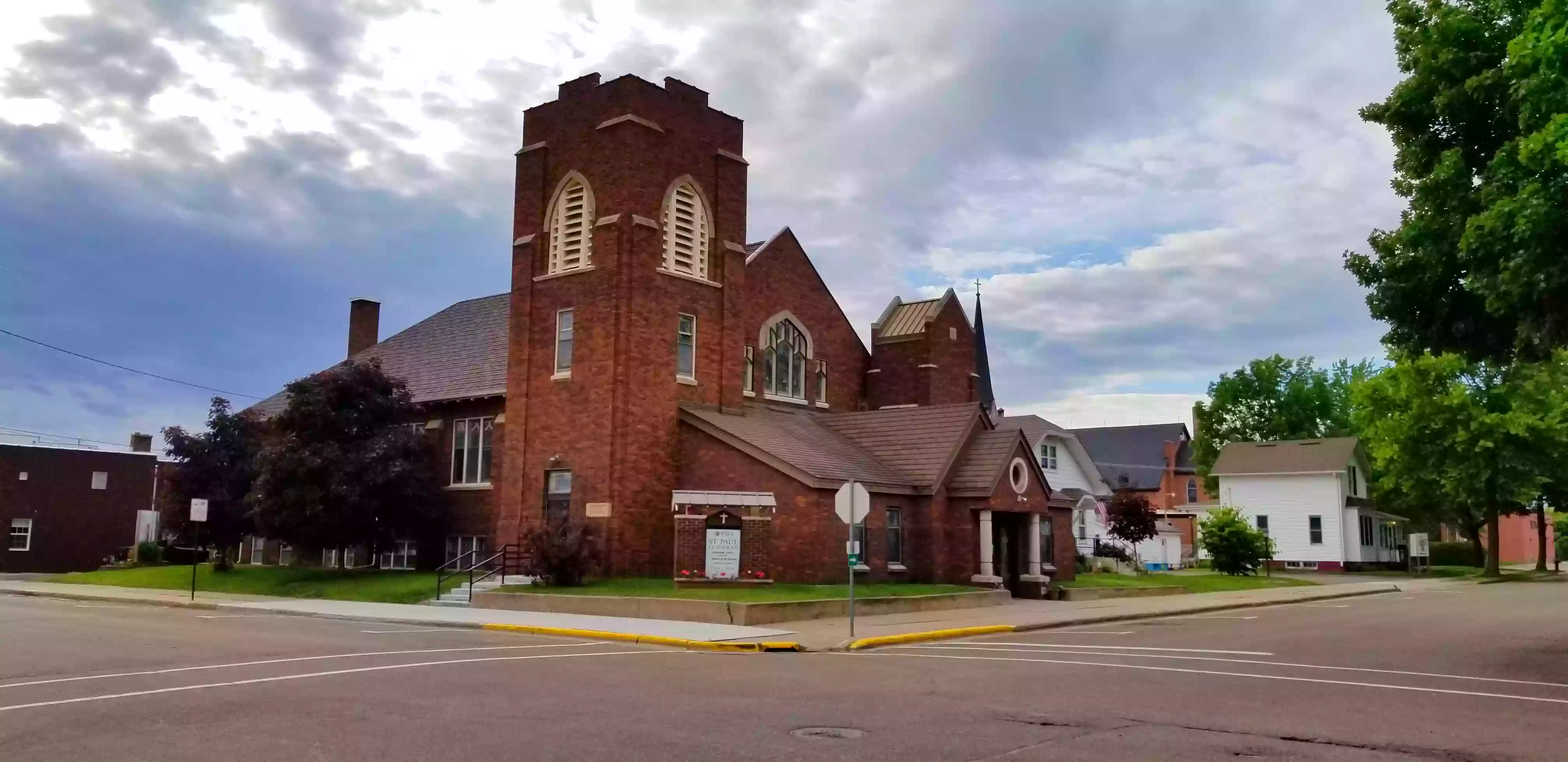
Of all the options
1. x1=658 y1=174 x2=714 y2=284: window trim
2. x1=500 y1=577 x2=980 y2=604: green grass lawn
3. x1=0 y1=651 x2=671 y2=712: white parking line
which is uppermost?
x1=658 y1=174 x2=714 y2=284: window trim

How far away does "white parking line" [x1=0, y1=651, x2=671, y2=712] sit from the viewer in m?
11.1

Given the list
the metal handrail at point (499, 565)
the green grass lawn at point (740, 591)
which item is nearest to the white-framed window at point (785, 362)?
the green grass lawn at point (740, 591)

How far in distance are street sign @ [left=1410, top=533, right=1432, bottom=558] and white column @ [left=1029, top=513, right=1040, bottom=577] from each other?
3350 cm

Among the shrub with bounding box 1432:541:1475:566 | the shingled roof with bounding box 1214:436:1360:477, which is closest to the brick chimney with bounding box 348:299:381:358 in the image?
the shingled roof with bounding box 1214:436:1360:477

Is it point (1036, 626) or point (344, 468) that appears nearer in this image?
point (1036, 626)

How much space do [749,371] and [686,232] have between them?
501 centimetres

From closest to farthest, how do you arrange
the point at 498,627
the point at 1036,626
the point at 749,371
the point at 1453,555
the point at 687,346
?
1. the point at 498,627
2. the point at 1036,626
3. the point at 687,346
4. the point at 749,371
5. the point at 1453,555

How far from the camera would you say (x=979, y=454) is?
31.6 metres

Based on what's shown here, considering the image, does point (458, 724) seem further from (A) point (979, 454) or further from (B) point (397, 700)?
(A) point (979, 454)

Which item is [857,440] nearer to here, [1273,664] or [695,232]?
[695,232]

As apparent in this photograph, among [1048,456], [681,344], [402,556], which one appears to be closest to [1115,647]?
[681,344]

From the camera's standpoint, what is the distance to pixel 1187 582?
39.8m

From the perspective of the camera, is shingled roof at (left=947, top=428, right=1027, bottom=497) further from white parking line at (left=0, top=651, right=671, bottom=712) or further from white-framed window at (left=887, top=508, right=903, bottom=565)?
white parking line at (left=0, top=651, right=671, bottom=712)

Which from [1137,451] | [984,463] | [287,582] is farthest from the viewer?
[1137,451]
